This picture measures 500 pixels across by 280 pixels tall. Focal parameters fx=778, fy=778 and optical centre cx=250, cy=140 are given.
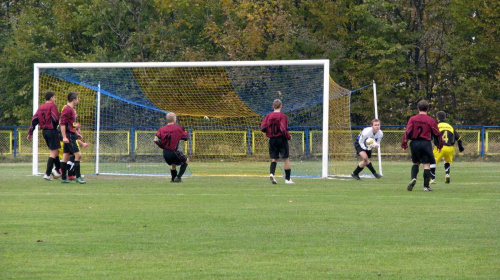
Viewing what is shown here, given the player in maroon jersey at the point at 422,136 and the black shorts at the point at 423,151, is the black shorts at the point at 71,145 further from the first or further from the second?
the black shorts at the point at 423,151

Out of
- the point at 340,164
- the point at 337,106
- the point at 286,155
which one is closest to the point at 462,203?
the point at 286,155

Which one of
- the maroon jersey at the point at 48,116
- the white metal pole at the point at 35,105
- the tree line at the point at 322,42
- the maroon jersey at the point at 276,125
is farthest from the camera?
the tree line at the point at 322,42

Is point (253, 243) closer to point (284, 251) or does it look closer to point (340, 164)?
point (284, 251)

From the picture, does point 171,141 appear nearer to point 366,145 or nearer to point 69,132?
point 69,132

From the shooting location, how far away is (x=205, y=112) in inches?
974

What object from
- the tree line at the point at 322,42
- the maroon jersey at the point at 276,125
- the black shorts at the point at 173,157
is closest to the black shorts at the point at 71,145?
the black shorts at the point at 173,157

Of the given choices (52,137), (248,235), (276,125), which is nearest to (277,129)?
(276,125)

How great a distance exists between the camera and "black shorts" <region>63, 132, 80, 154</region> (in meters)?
15.8

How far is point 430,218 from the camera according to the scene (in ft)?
30.8

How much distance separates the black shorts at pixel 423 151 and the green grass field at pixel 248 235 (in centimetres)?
86

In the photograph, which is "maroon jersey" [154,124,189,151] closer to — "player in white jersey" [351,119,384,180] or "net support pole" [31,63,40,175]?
"net support pole" [31,63,40,175]

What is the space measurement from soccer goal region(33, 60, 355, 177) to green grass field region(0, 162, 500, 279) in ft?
23.3

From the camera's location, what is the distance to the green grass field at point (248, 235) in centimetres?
602

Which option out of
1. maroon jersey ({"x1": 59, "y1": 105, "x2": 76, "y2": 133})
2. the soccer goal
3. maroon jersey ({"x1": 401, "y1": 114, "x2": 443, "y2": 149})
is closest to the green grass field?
maroon jersey ({"x1": 401, "y1": 114, "x2": 443, "y2": 149})
